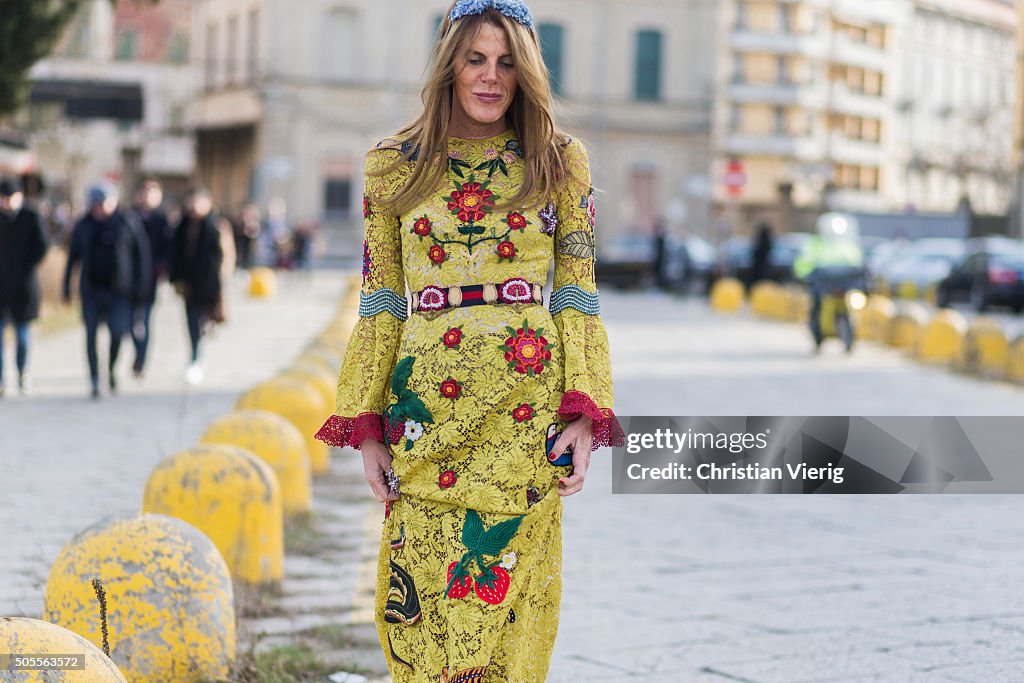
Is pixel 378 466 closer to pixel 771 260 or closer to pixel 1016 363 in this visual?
pixel 1016 363

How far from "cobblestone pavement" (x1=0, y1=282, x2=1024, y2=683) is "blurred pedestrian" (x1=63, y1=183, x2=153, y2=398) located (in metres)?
0.57

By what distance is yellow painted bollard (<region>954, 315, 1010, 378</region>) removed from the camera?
18078mm

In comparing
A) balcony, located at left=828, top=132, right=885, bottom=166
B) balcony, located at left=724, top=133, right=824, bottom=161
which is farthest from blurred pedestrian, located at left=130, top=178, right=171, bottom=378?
balcony, located at left=828, top=132, right=885, bottom=166

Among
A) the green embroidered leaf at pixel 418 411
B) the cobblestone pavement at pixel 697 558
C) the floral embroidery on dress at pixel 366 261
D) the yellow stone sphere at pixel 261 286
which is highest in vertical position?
the floral embroidery on dress at pixel 366 261

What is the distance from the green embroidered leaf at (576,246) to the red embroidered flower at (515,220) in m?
0.13

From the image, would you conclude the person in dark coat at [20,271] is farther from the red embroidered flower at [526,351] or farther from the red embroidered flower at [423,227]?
the red embroidered flower at [526,351]

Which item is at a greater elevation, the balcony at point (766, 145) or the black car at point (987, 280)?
the balcony at point (766, 145)

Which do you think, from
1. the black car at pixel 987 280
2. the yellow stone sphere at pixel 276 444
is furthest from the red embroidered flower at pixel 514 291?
the black car at pixel 987 280

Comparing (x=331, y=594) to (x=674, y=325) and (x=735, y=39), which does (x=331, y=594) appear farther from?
(x=735, y=39)

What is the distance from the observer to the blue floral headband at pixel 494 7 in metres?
3.89

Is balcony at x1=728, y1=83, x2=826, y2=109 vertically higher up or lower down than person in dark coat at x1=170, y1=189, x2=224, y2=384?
higher up

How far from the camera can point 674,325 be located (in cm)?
2791

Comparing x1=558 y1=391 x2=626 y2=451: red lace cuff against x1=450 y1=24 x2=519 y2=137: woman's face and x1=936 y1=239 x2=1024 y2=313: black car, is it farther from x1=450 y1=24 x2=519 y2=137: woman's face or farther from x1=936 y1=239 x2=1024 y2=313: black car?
x1=936 y1=239 x2=1024 y2=313: black car

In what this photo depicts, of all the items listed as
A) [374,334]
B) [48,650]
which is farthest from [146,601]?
[374,334]
